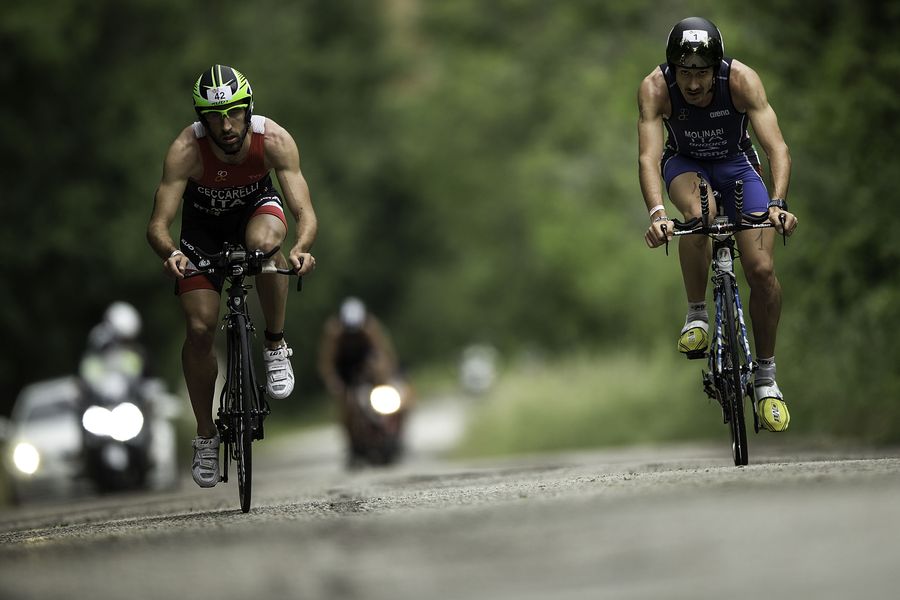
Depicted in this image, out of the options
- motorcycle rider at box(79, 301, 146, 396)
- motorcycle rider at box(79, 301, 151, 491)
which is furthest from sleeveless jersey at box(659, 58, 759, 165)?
motorcycle rider at box(79, 301, 146, 396)

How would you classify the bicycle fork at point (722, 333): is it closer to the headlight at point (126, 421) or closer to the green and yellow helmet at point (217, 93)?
the green and yellow helmet at point (217, 93)

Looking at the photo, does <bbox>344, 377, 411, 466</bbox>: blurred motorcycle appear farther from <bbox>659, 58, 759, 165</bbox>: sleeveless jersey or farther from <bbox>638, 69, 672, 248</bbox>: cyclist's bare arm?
<bbox>638, 69, 672, 248</bbox>: cyclist's bare arm

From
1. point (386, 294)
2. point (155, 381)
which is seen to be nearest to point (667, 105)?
point (155, 381)

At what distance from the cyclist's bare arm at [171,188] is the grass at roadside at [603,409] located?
1449cm

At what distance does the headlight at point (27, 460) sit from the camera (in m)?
20.1

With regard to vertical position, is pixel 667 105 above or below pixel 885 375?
above

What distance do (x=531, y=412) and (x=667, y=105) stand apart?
18.3 metres

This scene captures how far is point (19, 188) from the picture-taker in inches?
1363

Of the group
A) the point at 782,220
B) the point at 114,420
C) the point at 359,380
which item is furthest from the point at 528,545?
the point at 359,380

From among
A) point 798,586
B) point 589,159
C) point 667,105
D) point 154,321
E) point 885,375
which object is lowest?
point 798,586

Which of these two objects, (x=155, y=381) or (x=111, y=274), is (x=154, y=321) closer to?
(x=111, y=274)

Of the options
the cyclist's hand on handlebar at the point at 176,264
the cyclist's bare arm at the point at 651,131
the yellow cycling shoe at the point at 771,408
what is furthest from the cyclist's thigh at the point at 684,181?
the cyclist's hand on handlebar at the point at 176,264

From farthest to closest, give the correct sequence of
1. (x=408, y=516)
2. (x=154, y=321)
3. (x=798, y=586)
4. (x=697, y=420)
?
(x=154, y=321) < (x=697, y=420) < (x=408, y=516) < (x=798, y=586)

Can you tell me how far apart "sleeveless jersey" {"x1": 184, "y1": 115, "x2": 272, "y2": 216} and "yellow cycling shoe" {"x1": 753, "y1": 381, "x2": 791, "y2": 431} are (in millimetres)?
3115
